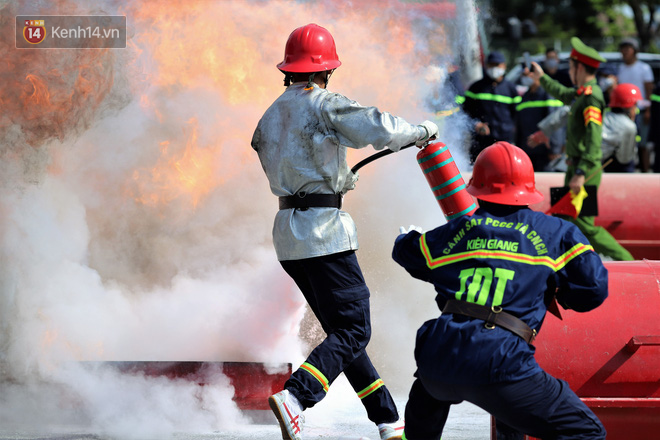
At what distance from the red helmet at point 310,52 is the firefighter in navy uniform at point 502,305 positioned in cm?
107

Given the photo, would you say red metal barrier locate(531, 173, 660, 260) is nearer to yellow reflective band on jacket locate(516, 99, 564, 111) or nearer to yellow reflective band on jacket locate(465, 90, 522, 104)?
yellow reflective band on jacket locate(465, 90, 522, 104)

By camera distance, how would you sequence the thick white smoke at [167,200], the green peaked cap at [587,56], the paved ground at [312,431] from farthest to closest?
the green peaked cap at [587,56] < the thick white smoke at [167,200] < the paved ground at [312,431]

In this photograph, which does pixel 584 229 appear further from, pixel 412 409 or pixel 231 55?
pixel 412 409

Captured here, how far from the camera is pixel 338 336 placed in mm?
3621

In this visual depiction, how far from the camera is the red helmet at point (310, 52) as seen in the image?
12.2ft

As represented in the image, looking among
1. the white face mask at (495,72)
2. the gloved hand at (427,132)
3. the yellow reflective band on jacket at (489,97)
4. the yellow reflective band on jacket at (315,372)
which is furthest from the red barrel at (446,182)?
the white face mask at (495,72)

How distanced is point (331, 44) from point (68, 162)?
1998mm

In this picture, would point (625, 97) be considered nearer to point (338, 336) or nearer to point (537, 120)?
point (537, 120)

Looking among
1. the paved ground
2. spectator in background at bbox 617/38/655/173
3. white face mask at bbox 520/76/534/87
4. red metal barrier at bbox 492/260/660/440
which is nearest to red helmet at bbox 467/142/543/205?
red metal barrier at bbox 492/260/660/440

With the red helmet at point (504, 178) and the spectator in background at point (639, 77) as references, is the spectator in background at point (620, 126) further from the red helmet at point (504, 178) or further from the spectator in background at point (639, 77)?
the red helmet at point (504, 178)

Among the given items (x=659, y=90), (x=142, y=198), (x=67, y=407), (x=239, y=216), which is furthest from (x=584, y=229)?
(x=659, y=90)

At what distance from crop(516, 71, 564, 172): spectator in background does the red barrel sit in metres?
7.12

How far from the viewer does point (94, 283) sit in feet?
16.0

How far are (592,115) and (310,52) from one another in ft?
12.1
